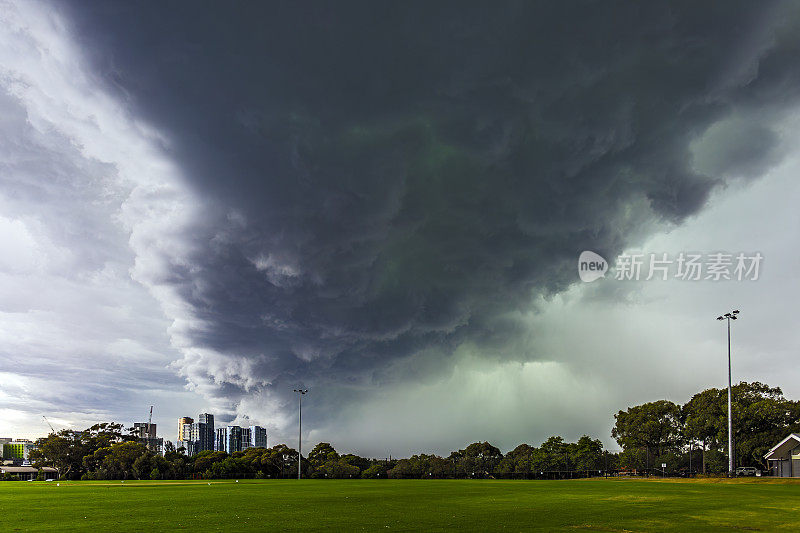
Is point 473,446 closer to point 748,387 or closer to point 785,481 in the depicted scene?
point 748,387

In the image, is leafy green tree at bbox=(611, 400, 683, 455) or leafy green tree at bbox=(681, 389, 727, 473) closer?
leafy green tree at bbox=(681, 389, 727, 473)

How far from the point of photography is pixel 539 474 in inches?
3359

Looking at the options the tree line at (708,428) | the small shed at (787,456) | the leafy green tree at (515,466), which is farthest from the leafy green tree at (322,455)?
the small shed at (787,456)

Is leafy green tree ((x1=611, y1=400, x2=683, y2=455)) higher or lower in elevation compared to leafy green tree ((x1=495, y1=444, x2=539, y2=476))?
higher

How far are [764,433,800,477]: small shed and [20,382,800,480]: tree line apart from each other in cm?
546

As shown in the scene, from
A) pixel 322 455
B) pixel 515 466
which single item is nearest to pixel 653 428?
pixel 515 466

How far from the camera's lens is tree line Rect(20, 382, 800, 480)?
76.9 meters

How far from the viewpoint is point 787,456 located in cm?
6800

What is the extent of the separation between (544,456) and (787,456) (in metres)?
33.6

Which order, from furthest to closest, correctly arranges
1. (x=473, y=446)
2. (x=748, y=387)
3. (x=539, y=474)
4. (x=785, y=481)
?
(x=473, y=446)
(x=539, y=474)
(x=748, y=387)
(x=785, y=481)

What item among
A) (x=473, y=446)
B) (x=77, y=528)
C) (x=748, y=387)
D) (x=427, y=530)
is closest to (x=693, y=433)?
(x=748, y=387)

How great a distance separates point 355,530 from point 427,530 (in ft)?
7.07

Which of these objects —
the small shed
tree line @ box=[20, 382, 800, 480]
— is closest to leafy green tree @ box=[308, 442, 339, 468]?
tree line @ box=[20, 382, 800, 480]

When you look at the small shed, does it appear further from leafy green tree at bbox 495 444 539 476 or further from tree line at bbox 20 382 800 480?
leafy green tree at bbox 495 444 539 476
